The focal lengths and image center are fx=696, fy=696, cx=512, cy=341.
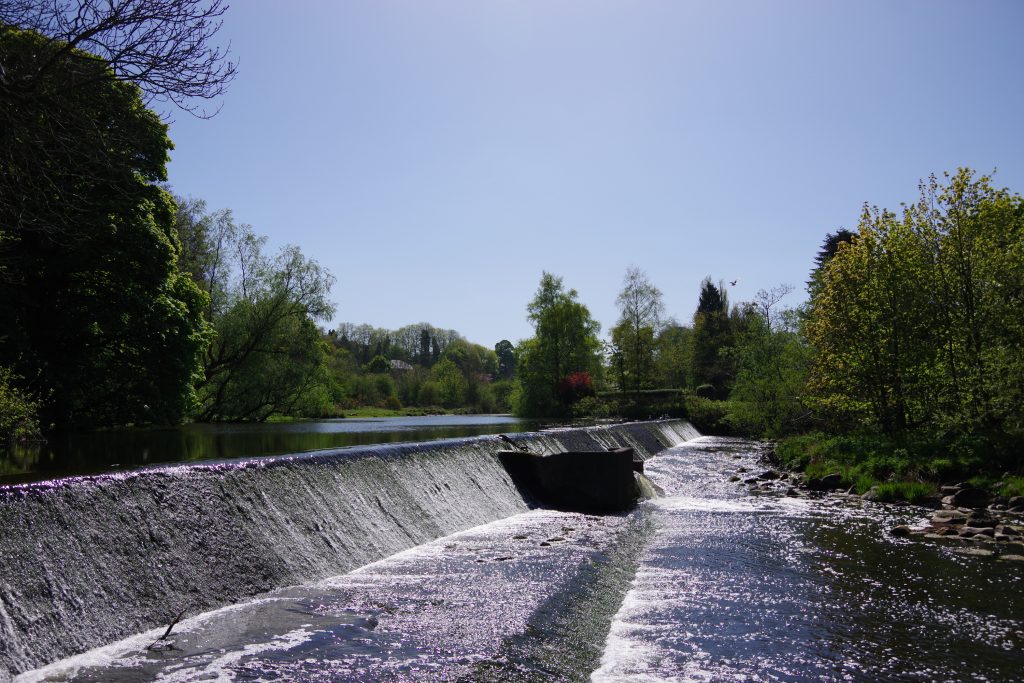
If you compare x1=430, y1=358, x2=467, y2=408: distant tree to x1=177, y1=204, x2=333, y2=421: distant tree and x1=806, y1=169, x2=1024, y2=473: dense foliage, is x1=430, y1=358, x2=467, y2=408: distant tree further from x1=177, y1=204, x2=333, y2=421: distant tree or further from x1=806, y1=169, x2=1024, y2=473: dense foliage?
x1=806, y1=169, x2=1024, y2=473: dense foliage

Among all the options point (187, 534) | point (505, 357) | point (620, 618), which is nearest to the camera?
point (620, 618)

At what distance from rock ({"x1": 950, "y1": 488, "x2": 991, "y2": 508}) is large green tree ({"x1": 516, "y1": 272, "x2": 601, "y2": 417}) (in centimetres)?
3779

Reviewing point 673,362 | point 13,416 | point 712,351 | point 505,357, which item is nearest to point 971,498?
point 13,416

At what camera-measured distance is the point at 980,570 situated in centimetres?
950

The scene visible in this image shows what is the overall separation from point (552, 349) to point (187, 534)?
46276 millimetres

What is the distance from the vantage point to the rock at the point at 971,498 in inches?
557

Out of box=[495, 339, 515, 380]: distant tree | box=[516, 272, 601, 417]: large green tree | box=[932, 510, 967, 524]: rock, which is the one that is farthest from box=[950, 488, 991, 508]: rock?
box=[495, 339, 515, 380]: distant tree

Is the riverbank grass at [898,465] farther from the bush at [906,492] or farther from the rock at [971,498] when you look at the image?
the rock at [971,498]

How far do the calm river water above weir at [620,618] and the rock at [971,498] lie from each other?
3877 mm

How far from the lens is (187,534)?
303 inches

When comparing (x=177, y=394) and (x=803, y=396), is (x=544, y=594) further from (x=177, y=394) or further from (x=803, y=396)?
(x=803, y=396)

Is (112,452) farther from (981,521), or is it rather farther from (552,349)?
(552,349)

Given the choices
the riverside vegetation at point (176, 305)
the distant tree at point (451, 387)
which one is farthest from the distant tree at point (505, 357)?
the riverside vegetation at point (176, 305)

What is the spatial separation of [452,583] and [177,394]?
57.0 feet
